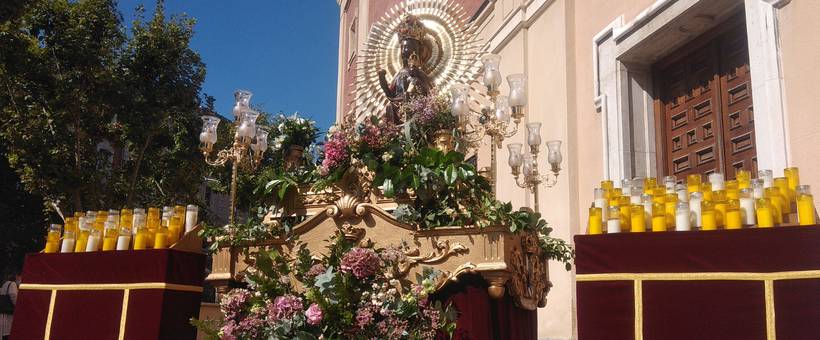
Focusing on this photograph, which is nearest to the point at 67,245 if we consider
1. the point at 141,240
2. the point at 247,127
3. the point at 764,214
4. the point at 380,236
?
the point at 141,240

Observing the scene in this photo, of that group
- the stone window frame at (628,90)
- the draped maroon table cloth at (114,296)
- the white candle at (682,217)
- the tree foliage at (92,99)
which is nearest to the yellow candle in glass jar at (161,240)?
the draped maroon table cloth at (114,296)

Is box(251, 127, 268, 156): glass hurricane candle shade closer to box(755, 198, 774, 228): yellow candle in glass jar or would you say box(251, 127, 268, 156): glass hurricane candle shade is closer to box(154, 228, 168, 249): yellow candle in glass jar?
box(154, 228, 168, 249): yellow candle in glass jar

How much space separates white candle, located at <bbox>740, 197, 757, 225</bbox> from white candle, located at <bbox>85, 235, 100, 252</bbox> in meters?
4.46

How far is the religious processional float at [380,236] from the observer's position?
408 centimetres

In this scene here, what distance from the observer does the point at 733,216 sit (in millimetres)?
3922

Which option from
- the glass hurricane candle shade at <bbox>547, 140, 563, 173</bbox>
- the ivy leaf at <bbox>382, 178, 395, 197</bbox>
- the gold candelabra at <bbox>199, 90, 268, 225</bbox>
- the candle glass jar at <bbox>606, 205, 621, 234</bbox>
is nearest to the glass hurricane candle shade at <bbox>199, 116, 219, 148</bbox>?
the gold candelabra at <bbox>199, 90, 268, 225</bbox>

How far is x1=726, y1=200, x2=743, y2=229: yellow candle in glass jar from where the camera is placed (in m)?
3.90

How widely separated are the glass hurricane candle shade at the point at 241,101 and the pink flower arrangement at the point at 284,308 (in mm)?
2234

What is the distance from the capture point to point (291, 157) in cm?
602

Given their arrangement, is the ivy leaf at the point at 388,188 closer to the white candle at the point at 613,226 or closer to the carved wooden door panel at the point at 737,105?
the white candle at the point at 613,226

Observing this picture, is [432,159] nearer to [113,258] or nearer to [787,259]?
[787,259]

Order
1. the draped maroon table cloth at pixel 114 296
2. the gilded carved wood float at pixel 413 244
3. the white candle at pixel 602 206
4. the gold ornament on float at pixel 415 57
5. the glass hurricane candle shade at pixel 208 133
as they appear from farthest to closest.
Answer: the gold ornament on float at pixel 415 57 → the glass hurricane candle shade at pixel 208 133 → the draped maroon table cloth at pixel 114 296 → the white candle at pixel 602 206 → the gilded carved wood float at pixel 413 244

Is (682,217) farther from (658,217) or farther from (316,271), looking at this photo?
(316,271)

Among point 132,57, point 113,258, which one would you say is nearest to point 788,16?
point 113,258
